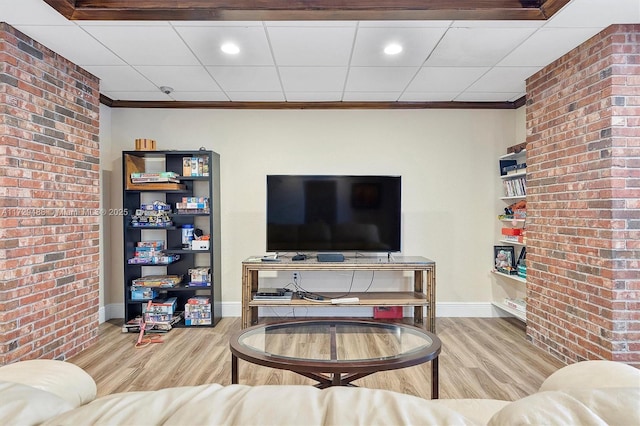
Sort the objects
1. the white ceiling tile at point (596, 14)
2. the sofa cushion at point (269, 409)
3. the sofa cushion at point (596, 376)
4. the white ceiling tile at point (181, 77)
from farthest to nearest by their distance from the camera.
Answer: the white ceiling tile at point (181, 77) → the white ceiling tile at point (596, 14) → the sofa cushion at point (596, 376) → the sofa cushion at point (269, 409)

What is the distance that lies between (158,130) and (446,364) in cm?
369

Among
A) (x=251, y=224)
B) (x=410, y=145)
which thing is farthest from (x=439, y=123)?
(x=251, y=224)

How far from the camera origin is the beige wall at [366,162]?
4.16 metres

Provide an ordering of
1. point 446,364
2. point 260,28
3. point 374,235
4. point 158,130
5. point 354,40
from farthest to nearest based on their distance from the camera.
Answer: point 158,130
point 374,235
point 446,364
point 354,40
point 260,28

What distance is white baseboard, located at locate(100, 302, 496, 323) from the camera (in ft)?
13.6

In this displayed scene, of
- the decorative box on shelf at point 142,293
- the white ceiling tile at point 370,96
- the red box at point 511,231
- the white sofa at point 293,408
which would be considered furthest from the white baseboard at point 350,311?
the white sofa at point 293,408

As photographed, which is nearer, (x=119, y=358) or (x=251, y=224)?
(x=119, y=358)

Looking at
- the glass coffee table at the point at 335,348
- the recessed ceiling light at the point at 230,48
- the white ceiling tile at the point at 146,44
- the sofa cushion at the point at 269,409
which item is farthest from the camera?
the recessed ceiling light at the point at 230,48

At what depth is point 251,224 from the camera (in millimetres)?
4168

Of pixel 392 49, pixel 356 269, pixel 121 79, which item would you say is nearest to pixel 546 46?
pixel 392 49

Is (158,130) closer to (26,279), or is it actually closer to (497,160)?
(26,279)

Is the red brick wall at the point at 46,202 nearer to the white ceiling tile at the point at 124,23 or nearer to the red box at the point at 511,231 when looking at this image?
the white ceiling tile at the point at 124,23

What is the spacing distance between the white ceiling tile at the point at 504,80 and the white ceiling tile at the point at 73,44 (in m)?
3.12

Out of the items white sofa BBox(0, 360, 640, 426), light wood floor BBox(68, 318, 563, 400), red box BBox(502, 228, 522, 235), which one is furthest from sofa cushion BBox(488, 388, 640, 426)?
red box BBox(502, 228, 522, 235)
